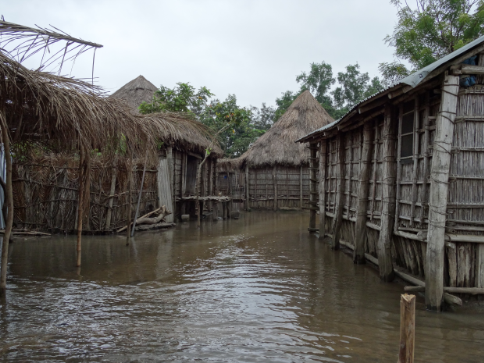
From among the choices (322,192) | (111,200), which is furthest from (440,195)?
(111,200)

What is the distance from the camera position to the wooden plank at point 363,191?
24.9 feet

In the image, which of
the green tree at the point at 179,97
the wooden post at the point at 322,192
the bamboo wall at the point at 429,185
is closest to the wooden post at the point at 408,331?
the bamboo wall at the point at 429,185

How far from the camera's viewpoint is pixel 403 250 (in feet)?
20.6

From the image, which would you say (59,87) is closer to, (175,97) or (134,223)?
(134,223)

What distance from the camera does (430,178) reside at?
5.26m

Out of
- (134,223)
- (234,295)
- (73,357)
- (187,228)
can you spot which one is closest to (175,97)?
(187,228)

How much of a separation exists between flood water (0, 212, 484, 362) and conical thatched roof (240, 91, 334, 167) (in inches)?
474

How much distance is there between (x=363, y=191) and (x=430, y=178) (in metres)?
2.43

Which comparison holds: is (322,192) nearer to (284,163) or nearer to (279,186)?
(284,163)

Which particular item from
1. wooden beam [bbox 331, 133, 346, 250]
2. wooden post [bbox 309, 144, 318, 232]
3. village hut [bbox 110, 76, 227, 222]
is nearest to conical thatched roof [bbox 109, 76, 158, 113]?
village hut [bbox 110, 76, 227, 222]

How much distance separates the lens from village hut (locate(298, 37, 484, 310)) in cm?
490

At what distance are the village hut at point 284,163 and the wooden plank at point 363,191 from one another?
1245cm

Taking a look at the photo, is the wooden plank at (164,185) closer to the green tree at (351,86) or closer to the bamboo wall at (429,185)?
the bamboo wall at (429,185)

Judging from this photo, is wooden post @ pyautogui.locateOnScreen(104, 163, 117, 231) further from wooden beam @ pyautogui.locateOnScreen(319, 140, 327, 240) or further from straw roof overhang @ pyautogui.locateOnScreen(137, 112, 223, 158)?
wooden beam @ pyautogui.locateOnScreen(319, 140, 327, 240)
